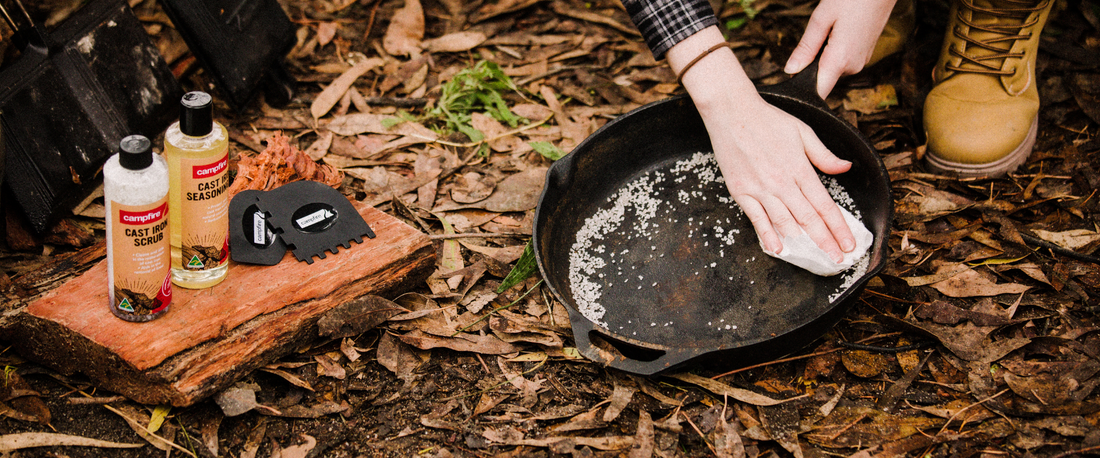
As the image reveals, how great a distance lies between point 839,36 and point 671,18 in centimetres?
38

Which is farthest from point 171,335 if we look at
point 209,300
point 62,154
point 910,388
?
point 910,388

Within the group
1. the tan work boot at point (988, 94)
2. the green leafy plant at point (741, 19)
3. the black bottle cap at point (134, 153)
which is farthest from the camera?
the green leafy plant at point (741, 19)

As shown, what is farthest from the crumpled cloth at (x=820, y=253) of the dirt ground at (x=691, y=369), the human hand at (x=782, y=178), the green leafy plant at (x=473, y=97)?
the green leafy plant at (x=473, y=97)

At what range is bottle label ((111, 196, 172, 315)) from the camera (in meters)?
1.20

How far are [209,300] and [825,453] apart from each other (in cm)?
125

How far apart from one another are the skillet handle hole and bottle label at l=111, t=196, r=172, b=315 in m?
0.80

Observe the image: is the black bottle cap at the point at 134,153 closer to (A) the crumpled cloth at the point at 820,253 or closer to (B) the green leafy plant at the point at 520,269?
(B) the green leafy plant at the point at 520,269

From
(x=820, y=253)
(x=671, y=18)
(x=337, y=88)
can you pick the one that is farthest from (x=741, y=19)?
(x=337, y=88)

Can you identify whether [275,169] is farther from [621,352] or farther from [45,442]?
[621,352]

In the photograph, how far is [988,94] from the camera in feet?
6.25

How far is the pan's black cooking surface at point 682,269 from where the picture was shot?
1566mm

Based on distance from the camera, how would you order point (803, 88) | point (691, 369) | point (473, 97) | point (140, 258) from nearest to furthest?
1. point (140, 258)
2. point (691, 369)
3. point (803, 88)
4. point (473, 97)

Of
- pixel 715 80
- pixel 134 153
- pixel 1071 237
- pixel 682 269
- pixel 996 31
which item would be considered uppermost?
pixel 134 153

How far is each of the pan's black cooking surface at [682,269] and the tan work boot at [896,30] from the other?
717mm
